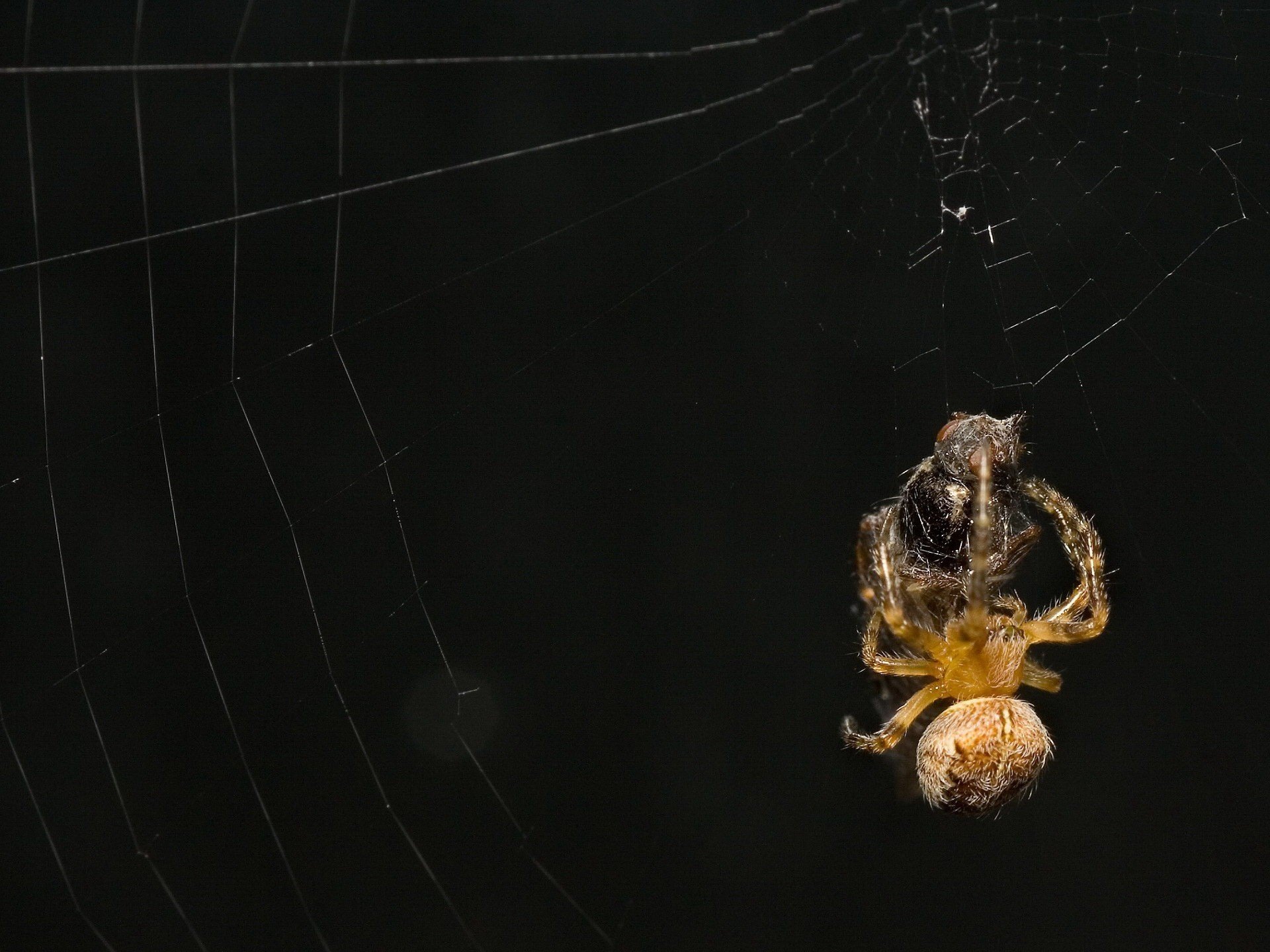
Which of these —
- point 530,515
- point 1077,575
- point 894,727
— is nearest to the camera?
point 1077,575

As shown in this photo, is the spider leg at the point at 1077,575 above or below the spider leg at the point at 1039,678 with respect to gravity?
above

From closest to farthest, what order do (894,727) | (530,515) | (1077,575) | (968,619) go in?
Answer: 1. (968,619)
2. (1077,575)
3. (894,727)
4. (530,515)

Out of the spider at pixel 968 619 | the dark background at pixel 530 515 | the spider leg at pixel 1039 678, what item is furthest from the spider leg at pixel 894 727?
the dark background at pixel 530 515

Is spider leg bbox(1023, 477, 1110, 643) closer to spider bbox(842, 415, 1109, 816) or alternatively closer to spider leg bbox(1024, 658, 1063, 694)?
spider bbox(842, 415, 1109, 816)

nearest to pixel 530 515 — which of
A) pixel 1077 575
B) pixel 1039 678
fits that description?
pixel 1039 678

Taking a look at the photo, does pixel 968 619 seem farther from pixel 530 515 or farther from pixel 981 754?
pixel 530 515

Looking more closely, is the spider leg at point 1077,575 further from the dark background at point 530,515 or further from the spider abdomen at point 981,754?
the dark background at point 530,515
